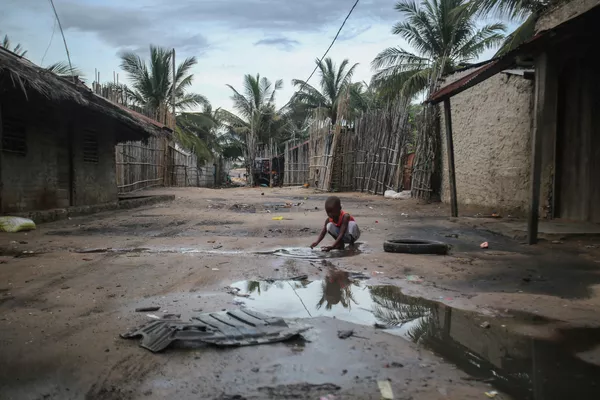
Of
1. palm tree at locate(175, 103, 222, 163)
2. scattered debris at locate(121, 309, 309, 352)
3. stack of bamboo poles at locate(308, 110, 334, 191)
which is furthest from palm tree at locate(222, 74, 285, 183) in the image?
scattered debris at locate(121, 309, 309, 352)

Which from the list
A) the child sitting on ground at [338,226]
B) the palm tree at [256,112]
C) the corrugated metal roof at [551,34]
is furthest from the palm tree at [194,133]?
the corrugated metal roof at [551,34]

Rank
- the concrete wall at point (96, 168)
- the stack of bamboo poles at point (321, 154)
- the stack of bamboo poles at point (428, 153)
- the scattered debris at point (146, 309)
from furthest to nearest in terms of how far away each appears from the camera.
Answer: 1. the stack of bamboo poles at point (321, 154)
2. the stack of bamboo poles at point (428, 153)
3. the concrete wall at point (96, 168)
4. the scattered debris at point (146, 309)

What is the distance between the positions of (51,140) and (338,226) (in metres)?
7.60

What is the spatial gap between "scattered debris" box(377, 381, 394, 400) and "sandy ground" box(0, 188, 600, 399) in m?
0.03

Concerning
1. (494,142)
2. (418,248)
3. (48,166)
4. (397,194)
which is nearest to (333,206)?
(418,248)

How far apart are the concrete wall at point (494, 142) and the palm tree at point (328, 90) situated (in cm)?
2250

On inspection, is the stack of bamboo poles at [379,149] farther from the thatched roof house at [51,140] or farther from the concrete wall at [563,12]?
the thatched roof house at [51,140]

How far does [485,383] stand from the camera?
2.11m

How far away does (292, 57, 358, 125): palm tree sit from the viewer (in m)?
33.8

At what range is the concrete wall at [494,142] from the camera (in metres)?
8.69

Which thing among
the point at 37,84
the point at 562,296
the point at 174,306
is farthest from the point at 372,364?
the point at 37,84

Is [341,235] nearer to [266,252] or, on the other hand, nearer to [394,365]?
[266,252]

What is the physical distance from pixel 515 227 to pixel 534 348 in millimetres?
4934

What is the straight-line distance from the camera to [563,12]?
829cm
